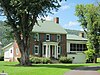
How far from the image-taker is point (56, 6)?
4572cm

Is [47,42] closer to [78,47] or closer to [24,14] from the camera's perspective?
[78,47]

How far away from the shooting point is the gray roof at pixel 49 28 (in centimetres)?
6700

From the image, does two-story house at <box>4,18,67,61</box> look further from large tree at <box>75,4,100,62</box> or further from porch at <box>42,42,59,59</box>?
large tree at <box>75,4,100,62</box>

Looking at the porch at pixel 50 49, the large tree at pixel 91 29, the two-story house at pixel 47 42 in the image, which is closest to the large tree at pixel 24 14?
the two-story house at pixel 47 42

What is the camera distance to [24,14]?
4600 centimetres

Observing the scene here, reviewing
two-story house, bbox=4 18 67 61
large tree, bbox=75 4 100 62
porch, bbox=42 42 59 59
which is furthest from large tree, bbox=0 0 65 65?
large tree, bbox=75 4 100 62

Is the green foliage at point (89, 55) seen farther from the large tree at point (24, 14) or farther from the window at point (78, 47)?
the large tree at point (24, 14)

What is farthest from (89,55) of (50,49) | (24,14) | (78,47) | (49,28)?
(24,14)

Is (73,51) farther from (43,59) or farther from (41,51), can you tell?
(43,59)

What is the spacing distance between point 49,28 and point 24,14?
2394 cm

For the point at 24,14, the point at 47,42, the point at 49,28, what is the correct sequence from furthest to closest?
the point at 49,28, the point at 47,42, the point at 24,14

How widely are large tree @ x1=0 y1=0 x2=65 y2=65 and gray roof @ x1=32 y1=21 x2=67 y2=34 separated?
1872cm

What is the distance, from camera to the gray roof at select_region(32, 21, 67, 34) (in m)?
67.0

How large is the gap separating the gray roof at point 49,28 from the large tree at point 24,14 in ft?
61.4
